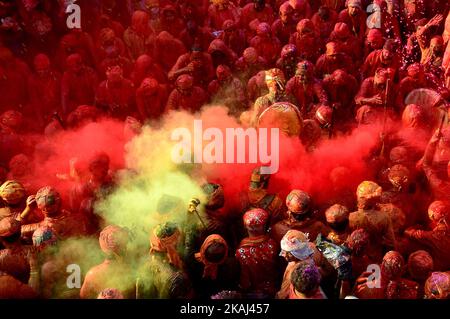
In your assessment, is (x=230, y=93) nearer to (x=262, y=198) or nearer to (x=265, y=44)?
(x=265, y=44)

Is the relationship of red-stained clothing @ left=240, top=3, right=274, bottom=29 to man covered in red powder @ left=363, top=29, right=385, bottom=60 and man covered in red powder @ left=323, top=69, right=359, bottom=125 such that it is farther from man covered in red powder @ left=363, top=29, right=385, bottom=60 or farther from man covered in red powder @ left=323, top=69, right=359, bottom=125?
man covered in red powder @ left=323, top=69, right=359, bottom=125

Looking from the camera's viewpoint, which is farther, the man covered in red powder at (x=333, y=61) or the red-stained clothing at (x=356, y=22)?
the red-stained clothing at (x=356, y=22)

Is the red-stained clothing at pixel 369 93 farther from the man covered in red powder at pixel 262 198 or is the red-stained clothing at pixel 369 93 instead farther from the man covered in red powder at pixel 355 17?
the man covered in red powder at pixel 262 198

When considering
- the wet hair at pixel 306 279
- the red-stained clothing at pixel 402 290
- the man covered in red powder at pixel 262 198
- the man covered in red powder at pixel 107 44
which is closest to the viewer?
the wet hair at pixel 306 279

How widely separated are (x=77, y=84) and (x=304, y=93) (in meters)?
2.88

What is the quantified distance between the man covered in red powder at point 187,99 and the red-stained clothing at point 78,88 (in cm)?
109

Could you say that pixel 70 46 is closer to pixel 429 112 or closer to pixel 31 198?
pixel 31 198

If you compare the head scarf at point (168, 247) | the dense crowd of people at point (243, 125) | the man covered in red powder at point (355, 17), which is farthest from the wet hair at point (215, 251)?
the man covered in red powder at point (355, 17)

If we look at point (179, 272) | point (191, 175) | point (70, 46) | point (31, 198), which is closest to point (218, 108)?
point (191, 175)

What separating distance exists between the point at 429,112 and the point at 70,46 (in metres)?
4.53

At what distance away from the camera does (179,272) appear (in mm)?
4672

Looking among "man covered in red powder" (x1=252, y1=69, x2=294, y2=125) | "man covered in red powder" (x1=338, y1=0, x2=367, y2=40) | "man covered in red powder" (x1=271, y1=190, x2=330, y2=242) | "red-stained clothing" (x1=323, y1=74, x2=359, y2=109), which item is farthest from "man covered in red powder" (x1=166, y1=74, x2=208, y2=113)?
"man covered in red powder" (x1=271, y1=190, x2=330, y2=242)

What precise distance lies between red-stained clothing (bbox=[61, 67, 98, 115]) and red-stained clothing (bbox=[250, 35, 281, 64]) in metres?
2.19

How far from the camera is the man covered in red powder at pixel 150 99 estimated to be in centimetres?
763
